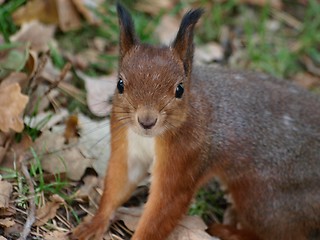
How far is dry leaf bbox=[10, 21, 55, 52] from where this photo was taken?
644cm

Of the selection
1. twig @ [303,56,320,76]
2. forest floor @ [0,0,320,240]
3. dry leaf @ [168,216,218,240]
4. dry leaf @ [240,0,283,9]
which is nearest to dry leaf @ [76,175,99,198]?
forest floor @ [0,0,320,240]

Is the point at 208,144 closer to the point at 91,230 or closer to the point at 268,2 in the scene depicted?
the point at 91,230

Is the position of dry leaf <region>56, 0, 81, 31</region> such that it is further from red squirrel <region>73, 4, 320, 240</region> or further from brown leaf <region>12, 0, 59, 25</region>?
red squirrel <region>73, 4, 320, 240</region>

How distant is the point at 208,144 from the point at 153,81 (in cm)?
87

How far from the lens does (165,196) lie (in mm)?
4895

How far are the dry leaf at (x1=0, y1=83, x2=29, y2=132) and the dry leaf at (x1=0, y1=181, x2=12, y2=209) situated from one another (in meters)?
0.45

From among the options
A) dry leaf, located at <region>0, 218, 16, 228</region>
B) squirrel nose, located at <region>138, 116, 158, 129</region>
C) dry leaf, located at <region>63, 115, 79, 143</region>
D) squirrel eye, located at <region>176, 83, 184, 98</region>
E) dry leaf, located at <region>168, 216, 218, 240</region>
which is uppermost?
squirrel eye, located at <region>176, 83, 184, 98</region>

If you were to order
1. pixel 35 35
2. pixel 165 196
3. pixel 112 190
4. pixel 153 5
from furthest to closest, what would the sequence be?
1. pixel 153 5
2. pixel 35 35
3. pixel 112 190
4. pixel 165 196

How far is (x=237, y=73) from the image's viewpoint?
5.77 metres

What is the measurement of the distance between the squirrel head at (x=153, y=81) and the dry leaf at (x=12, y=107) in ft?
3.02

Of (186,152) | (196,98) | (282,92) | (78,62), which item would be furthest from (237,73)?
(78,62)

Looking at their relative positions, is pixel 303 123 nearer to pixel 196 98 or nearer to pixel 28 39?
pixel 196 98

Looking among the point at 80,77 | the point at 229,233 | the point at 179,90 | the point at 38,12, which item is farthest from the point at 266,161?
the point at 38,12

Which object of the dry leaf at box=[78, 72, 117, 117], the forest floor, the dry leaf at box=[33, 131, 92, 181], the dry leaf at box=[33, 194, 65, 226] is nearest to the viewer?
the dry leaf at box=[33, 194, 65, 226]
